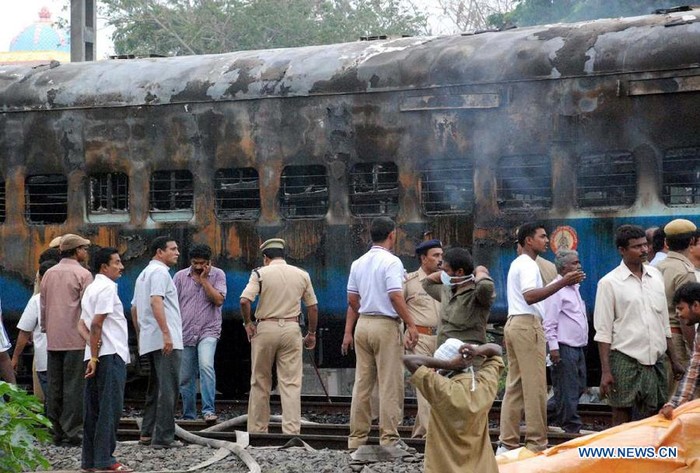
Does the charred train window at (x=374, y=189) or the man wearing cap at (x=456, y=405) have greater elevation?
the charred train window at (x=374, y=189)

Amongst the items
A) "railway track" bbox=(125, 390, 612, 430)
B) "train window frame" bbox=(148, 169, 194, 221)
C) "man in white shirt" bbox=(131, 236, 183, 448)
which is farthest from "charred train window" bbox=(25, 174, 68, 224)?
"man in white shirt" bbox=(131, 236, 183, 448)

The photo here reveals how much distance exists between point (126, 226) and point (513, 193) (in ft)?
13.4

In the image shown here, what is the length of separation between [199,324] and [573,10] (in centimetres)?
1130

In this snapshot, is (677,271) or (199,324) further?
(199,324)

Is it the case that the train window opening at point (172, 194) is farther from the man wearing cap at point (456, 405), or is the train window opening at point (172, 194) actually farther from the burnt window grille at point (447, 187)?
the man wearing cap at point (456, 405)

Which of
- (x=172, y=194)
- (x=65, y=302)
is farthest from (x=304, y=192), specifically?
(x=65, y=302)

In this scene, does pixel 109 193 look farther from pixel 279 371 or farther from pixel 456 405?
pixel 456 405

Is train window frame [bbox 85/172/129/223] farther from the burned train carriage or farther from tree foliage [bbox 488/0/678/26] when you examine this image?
tree foliage [bbox 488/0/678/26]

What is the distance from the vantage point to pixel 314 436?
10.6 meters

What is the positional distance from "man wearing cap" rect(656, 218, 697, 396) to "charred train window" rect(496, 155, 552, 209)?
240cm

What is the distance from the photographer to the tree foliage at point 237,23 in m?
30.7

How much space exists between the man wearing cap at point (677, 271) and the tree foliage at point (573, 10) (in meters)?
11.1

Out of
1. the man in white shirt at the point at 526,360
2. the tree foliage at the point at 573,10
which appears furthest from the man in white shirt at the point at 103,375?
the tree foliage at the point at 573,10

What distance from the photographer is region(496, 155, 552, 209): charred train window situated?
11.9 m
